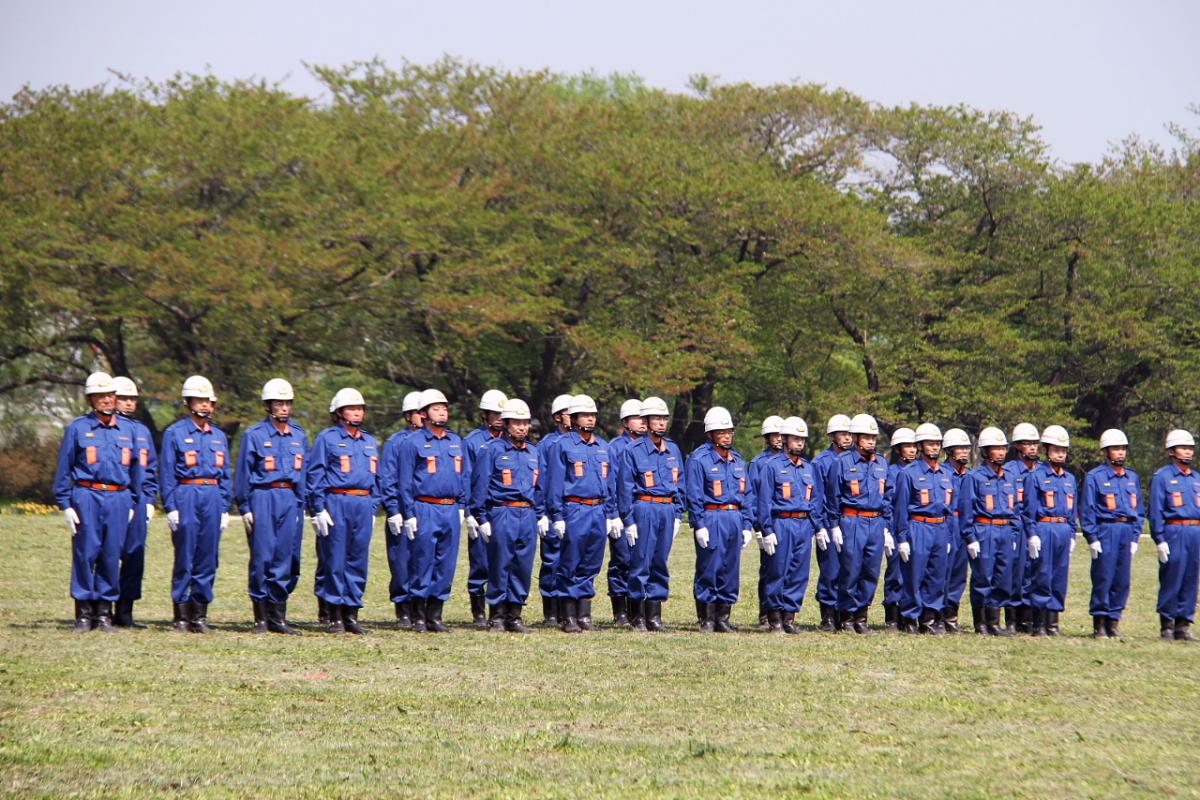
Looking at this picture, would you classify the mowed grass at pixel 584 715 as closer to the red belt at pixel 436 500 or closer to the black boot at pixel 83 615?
the black boot at pixel 83 615

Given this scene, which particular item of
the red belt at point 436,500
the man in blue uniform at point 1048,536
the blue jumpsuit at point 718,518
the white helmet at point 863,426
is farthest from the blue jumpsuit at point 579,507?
the man in blue uniform at point 1048,536

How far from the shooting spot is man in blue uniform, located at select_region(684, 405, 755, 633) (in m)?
15.0

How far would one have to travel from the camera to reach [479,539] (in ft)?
48.6

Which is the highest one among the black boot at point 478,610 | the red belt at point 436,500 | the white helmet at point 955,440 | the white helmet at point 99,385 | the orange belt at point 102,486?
the white helmet at point 99,385

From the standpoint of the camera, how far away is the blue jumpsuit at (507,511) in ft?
47.6

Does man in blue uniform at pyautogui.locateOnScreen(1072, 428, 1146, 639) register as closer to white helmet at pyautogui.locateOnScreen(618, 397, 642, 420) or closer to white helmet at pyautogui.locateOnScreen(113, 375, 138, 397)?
white helmet at pyautogui.locateOnScreen(618, 397, 642, 420)

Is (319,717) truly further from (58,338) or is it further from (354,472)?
(58,338)

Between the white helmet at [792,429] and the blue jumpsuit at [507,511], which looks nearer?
the blue jumpsuit at [507,511]

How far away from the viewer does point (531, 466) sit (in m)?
14.7

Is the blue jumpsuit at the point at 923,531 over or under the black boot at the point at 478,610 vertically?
over

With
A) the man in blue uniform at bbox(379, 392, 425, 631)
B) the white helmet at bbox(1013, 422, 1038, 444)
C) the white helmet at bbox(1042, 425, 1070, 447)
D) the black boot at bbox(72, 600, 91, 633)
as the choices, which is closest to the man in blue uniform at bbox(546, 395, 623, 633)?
the man in blue uniform at bbox(379, 392, 425, 631)

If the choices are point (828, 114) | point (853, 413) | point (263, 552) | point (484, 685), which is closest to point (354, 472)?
point (263, 552)

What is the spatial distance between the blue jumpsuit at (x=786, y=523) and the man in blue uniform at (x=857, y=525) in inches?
11.6

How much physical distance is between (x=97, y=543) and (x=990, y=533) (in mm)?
8451
